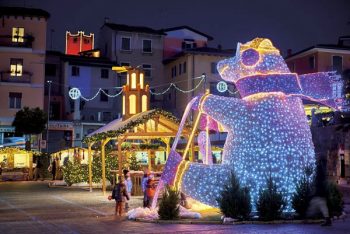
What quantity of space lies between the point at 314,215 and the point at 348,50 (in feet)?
124

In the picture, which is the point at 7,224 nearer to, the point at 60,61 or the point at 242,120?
the point at 242,120

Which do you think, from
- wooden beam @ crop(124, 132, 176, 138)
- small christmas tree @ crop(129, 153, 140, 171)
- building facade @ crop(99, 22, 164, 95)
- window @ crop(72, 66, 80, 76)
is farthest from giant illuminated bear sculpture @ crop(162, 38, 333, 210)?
building facade @ crop(99, 22, 164, 95)

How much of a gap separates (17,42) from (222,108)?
3513 centimetres

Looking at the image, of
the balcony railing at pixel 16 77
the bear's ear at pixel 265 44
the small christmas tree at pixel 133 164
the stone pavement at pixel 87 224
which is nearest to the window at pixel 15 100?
the balcony railing at pixel 16 77

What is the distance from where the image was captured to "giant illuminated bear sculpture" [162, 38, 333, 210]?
13.3m

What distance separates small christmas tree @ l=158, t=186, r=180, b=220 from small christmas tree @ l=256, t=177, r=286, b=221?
2.01m

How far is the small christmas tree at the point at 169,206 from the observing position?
44.0 feet

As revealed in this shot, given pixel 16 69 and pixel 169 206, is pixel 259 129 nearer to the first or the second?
pixel 169 206

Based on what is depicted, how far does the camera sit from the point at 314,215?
42.7 ft

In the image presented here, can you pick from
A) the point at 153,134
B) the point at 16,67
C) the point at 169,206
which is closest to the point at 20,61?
the point at 16,67

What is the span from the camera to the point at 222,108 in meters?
13.9

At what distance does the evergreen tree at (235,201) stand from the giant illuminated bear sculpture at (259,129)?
1.36 ft

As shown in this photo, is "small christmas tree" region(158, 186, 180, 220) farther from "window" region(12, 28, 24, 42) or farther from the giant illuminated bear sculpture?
"window" region(12, 28, 24, 42)

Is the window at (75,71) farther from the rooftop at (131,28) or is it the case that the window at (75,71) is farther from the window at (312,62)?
the window at (312,62)
